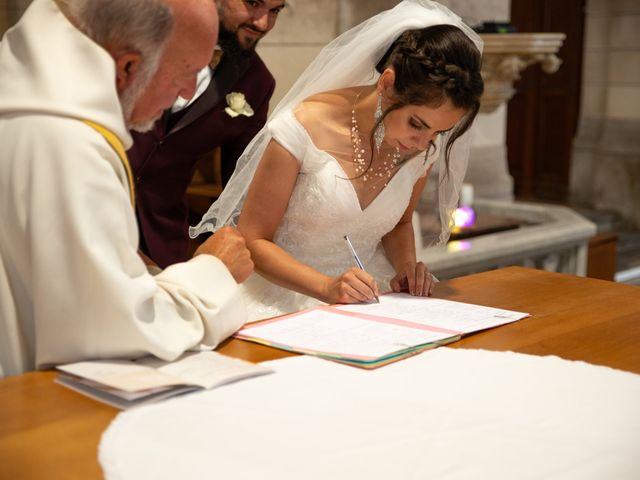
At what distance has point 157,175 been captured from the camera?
3.39 metres

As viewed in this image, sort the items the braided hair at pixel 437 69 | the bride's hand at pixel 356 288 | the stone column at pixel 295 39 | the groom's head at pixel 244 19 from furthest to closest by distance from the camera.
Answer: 1. the stone column at pixel 295 39
2. the groom's head at pixel 244 19
3. the braided hair at pixel 437 69
4. the bride's hand at pixel 356 288

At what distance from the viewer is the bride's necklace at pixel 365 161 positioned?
3008mm

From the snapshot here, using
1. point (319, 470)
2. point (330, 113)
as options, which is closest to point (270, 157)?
point (330, 113)

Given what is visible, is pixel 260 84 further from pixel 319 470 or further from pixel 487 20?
pixel 487 20

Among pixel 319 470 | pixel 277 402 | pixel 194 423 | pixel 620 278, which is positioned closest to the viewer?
pixel 319 470

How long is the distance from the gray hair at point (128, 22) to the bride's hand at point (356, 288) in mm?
862

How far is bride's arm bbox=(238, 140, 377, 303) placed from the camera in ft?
9.10

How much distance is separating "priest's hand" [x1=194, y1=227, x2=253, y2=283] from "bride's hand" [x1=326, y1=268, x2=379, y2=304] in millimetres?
364

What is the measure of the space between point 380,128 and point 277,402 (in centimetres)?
148

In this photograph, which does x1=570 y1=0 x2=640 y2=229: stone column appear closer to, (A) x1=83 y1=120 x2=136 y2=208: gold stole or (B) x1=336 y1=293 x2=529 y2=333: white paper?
(B) x1=336 y1=293 x2=529 y2=333: white paper

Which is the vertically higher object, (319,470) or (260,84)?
(260,84)

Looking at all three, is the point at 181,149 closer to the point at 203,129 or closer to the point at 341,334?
the point at 203,129

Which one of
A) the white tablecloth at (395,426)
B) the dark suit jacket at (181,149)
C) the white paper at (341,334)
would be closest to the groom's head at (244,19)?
the dark suit jacket at (181,149)

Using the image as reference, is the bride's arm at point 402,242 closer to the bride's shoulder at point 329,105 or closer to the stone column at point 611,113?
the bride's shoulder at point 329,105
